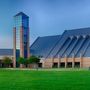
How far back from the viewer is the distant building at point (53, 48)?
101825 millimetres

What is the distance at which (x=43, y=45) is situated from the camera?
401ft

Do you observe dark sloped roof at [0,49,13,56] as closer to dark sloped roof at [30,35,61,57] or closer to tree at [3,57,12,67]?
tree at [3,57,12,67]

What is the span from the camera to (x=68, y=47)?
108m

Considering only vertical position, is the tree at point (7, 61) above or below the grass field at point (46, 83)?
above

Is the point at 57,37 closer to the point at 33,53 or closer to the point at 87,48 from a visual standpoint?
the point at 33,53

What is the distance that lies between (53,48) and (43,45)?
9.41 m

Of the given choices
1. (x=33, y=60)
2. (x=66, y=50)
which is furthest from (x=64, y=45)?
(x=33, y=60)

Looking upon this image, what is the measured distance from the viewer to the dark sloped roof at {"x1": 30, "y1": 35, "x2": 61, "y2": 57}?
11538cm

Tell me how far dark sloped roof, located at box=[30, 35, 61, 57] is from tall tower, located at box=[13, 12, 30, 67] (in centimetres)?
381

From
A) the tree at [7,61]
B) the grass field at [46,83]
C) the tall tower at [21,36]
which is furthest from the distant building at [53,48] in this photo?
the grass field at [46,83]

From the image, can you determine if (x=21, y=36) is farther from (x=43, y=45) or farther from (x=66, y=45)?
(x=66, y=45)

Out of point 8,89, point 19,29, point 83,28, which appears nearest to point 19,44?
point 19,29

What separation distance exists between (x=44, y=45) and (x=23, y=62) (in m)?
13.6

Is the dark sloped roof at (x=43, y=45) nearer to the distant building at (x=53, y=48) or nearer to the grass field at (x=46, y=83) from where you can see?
the distant building at (x=53, y=48)
